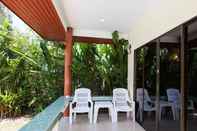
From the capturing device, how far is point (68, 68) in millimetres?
6980

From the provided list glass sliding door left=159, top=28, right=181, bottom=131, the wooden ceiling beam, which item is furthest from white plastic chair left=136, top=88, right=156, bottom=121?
the wooden ceiling beam

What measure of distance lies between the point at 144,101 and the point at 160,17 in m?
2.33

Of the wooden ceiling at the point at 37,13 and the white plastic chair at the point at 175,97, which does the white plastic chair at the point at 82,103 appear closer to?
the wooden ceiling at the point at 37,13

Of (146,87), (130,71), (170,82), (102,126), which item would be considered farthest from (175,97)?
(130,71)

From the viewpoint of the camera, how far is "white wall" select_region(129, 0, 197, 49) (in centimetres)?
331

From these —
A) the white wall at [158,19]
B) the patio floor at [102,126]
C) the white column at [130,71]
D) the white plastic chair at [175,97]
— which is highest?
the white wall at [158,19]

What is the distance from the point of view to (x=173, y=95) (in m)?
3.75

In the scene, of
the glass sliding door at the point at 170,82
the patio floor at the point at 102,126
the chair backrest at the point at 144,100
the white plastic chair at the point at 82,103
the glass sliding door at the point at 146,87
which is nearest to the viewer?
the glass sliding door at the point at 170,82

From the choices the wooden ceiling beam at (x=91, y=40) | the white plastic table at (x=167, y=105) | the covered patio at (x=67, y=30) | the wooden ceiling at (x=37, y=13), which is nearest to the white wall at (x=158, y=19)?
the covered patio at (x=67, y=30)

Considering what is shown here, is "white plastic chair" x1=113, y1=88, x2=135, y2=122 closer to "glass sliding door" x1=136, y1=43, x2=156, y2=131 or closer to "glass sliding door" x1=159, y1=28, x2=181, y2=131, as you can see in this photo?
"glass sliding door" x1=136, y1=43, x2=156, y2=131

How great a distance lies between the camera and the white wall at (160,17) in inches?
130

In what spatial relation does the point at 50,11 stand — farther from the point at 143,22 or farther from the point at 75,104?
the point at 75,104

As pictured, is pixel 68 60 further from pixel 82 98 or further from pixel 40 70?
pixel 40 70

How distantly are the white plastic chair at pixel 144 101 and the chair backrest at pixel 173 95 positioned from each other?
34.6 inches
